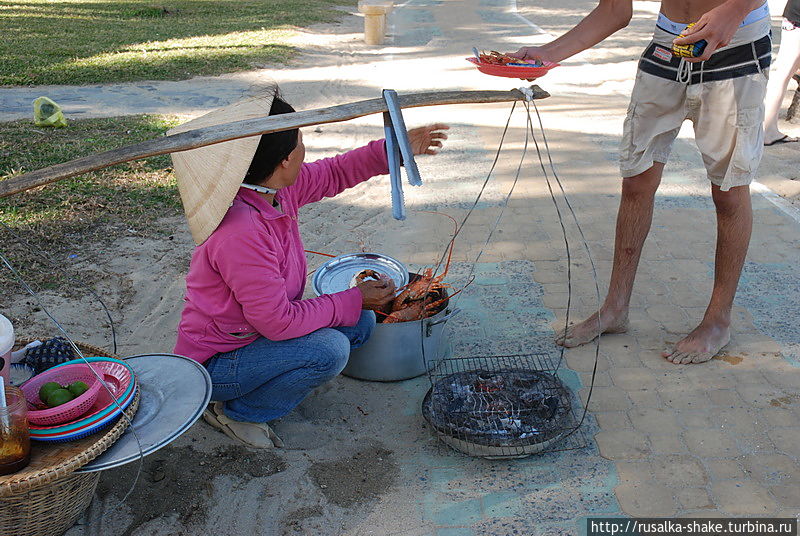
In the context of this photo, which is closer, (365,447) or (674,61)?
(365,447)

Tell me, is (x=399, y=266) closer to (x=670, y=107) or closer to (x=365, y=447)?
(x=365, y=447)

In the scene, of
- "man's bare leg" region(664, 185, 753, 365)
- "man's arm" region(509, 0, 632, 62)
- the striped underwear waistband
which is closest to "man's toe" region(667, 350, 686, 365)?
"man's bare leg" region(664, 185, 753, 365)

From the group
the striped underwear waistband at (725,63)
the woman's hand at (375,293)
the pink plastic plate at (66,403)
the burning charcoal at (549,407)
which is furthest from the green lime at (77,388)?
the striped underwear waistband at (725,63)

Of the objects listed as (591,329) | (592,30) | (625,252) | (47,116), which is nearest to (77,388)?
(591,329)

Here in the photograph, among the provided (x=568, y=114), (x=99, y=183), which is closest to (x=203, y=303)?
(x=99, y=183)

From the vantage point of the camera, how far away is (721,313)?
11.9ft

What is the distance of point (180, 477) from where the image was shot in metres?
2.89

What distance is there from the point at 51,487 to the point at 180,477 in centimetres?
Result: 60

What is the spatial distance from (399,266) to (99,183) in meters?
3.20

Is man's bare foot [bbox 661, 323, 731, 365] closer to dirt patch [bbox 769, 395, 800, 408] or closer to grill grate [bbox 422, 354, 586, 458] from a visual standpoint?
dirt patch [bbox 769, 395, 800, 408]

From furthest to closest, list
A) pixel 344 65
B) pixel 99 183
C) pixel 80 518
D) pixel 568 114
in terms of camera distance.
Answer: pixel 344 65, pixel 568 114, pixel 99 183, pixel 80 518

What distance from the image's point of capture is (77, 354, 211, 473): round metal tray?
2.36 metres

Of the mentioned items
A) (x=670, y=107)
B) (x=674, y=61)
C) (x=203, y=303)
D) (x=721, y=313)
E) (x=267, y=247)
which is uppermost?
(x=674, y=61)

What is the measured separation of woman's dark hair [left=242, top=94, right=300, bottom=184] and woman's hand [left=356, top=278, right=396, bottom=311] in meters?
0.65
